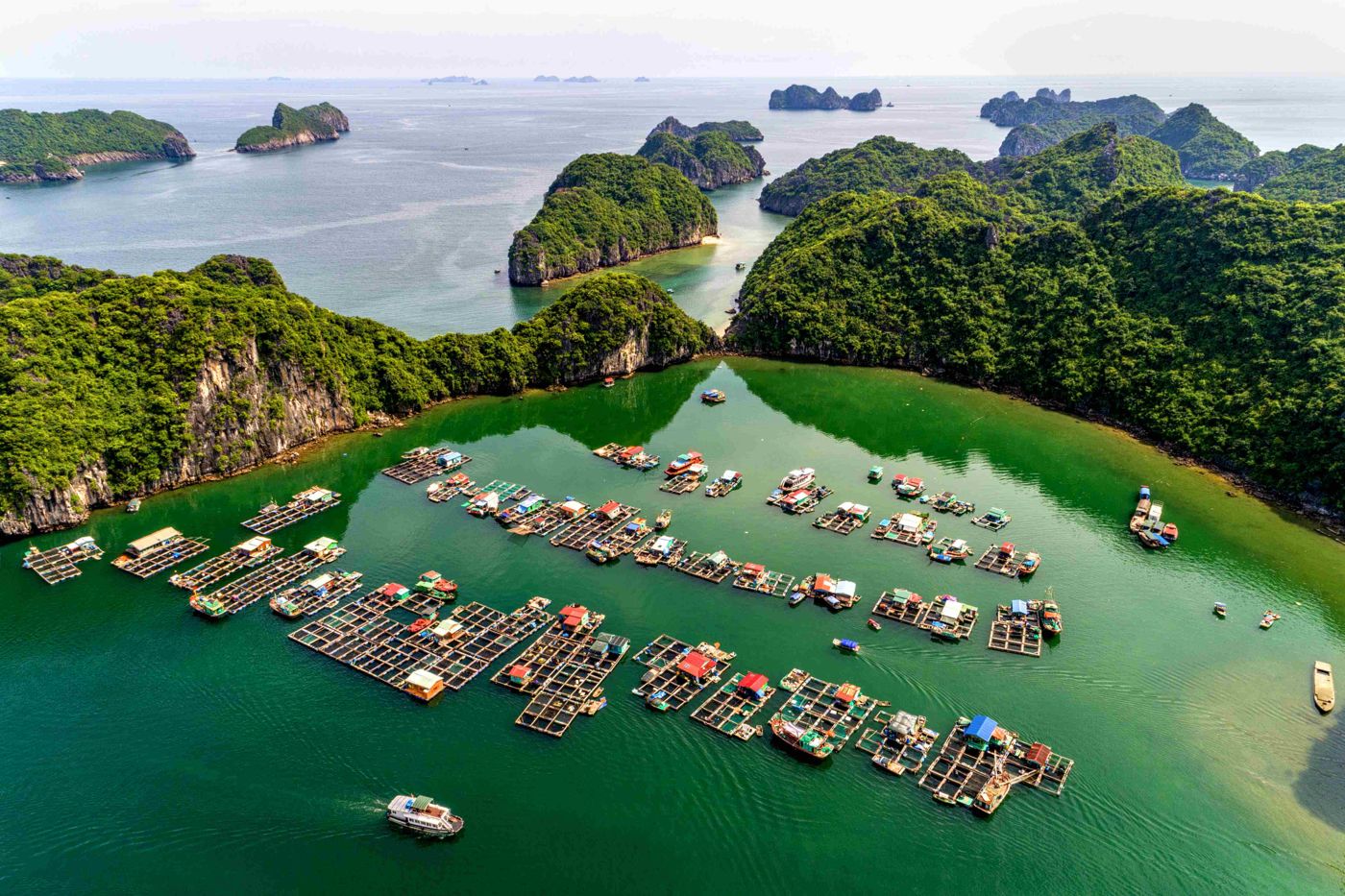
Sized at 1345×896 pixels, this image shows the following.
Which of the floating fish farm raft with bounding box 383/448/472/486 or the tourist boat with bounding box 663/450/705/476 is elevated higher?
the floating fish farm raft with bounding box 383/448/472/486

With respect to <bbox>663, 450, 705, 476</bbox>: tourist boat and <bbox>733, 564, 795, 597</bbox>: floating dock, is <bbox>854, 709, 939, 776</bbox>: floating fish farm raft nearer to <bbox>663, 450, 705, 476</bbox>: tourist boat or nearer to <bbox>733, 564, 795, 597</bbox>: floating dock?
<bbox>733, 564, 795, 597</bbox>: floating dock

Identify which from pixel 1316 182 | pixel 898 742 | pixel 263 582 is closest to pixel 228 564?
pixel 263 582

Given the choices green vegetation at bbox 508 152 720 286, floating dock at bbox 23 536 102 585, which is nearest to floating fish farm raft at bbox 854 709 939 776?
floating dock at bbox 23 536 102 585

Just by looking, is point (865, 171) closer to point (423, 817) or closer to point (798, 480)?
point (798, 480)

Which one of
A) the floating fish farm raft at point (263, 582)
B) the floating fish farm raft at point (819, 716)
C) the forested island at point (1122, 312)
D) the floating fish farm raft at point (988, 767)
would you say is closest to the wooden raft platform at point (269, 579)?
the floating fish farm raft at point (263, 582)

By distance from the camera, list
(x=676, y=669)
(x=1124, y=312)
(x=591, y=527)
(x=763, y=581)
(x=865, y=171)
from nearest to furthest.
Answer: (x=676, y=669)
(x=763, y=581)
(x=591, y=527)
(x=1124, y=312)
(x=865, y=171)

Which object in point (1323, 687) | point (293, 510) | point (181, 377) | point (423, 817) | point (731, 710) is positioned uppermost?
point (181, 377)

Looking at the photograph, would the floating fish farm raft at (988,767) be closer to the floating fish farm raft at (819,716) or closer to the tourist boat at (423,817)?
the floating fish farm raft at (819,716)
